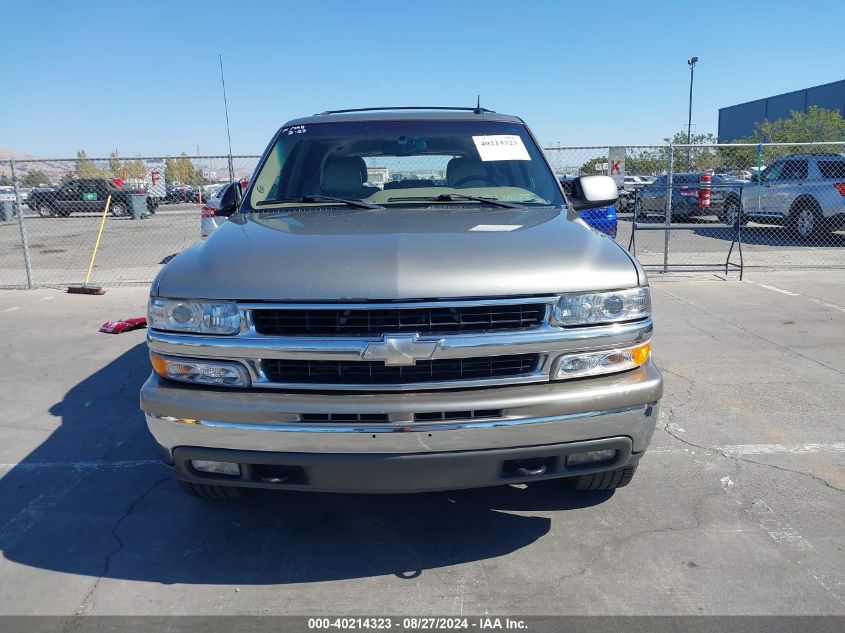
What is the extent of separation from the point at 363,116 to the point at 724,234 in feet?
49.4

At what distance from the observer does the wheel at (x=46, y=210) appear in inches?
969

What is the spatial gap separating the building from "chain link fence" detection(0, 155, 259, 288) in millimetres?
40455

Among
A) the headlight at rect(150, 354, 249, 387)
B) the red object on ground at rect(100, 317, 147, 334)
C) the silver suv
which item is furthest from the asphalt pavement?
the red object on ground at rect(100, 317, 147, 334)

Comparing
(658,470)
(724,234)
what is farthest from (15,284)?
(724,234)

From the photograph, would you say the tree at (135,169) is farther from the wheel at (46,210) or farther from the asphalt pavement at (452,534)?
the wheel at (46,210)

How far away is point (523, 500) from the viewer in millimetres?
3496

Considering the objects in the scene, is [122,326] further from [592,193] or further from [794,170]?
[794,170]

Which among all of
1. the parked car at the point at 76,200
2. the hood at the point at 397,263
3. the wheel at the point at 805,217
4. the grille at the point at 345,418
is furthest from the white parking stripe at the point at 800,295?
the parked car at the point at 76,200

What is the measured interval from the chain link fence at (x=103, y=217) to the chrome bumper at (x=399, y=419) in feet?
7.26

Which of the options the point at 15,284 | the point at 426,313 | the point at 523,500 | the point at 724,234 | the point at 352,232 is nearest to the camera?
the point at 426,313

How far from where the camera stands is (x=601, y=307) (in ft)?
8.91

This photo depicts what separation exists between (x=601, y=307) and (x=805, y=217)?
46.1ft

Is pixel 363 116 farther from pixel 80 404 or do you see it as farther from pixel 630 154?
pixel 630 154

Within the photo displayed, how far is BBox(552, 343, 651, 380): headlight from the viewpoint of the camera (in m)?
2.69
